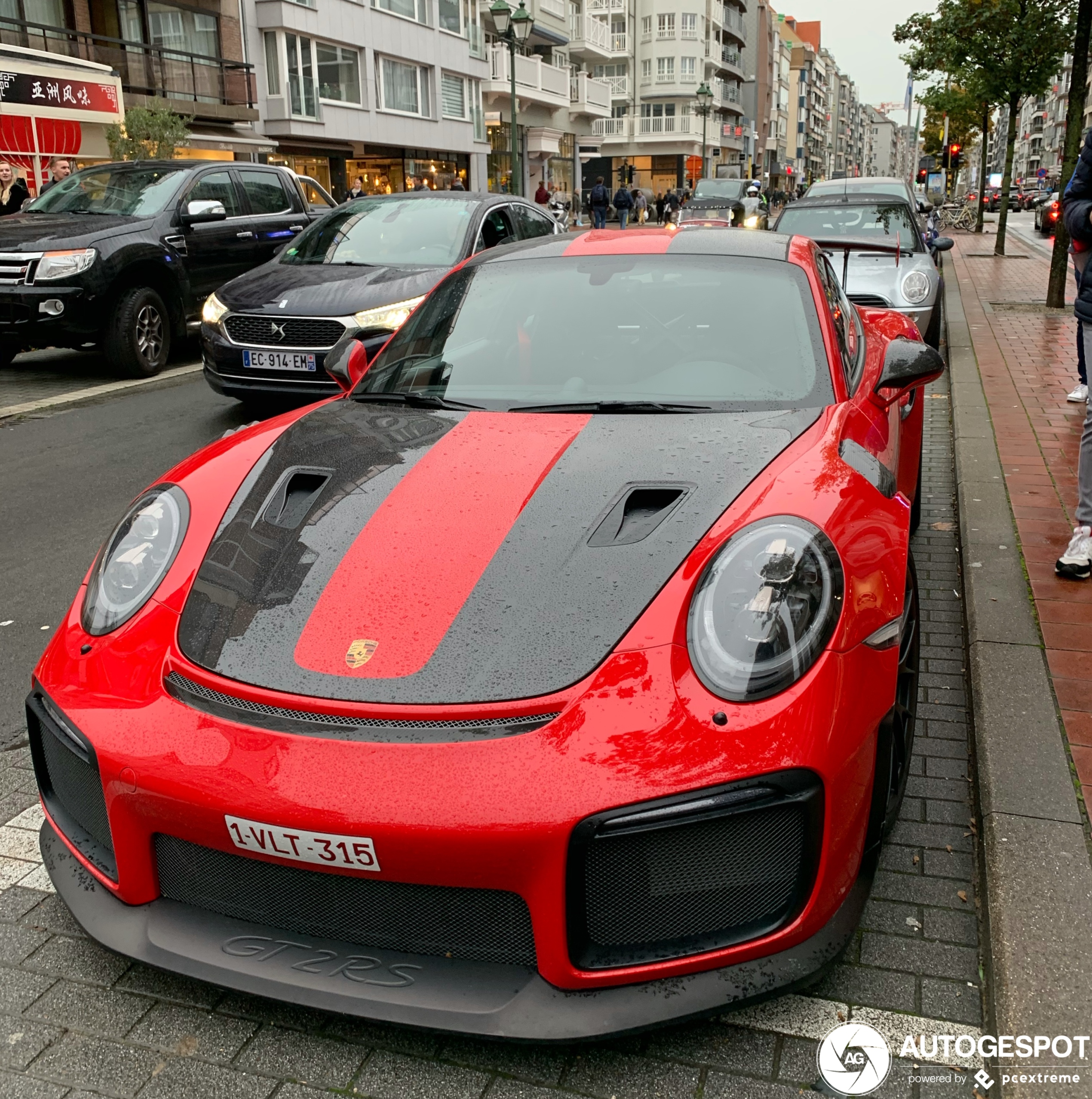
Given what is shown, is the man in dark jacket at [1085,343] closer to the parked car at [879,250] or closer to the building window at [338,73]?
the parked car at [879,250]

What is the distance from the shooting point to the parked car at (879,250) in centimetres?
895

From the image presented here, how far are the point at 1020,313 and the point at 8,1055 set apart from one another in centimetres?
1290

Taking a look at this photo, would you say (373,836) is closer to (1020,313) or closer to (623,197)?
(1020,313)

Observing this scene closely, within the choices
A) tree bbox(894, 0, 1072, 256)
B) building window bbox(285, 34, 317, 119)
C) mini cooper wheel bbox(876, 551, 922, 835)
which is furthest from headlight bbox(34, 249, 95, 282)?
building window bbox(285, 34, 317, 119)

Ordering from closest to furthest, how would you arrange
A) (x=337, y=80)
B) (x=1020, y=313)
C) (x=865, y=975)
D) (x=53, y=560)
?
(x=865, y=975) → (x=53, y=560) → (x=1020, y=313) → (x=337, y=80)

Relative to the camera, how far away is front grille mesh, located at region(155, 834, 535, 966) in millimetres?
1871

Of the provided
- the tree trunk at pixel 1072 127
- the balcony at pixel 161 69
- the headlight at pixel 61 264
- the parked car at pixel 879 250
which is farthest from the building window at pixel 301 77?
the headlight at pixel 61 264

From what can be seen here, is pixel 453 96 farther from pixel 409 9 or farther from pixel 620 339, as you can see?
pixel 620 339

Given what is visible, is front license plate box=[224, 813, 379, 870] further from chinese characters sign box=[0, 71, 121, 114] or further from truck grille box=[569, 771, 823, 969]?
chinese characters sign box=[0, 71, 121, 114]

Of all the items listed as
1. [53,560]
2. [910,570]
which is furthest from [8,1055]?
[53,560]

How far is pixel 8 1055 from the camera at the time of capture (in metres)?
2.03

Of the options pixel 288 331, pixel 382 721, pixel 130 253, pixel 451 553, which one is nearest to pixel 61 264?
pixel 130 253

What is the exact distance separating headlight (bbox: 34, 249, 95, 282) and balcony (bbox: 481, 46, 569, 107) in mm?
36132

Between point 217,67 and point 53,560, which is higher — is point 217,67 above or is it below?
above
